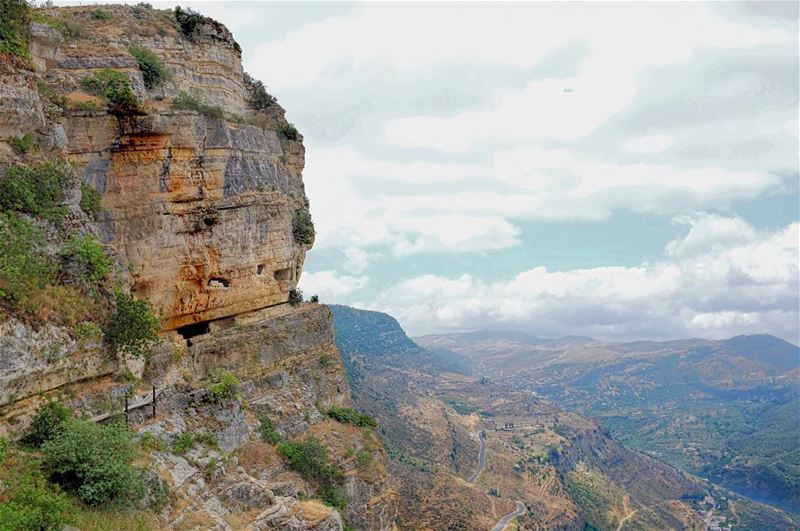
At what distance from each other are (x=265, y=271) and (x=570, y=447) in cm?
11047

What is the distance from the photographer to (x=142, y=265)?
2831 cm

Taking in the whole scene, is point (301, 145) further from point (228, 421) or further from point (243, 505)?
point (243, 505)

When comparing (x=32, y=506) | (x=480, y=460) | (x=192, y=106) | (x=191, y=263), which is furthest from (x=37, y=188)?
(x=480, y=460)

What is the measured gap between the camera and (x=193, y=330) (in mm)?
32250

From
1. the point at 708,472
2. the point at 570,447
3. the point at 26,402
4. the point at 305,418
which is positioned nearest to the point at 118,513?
the point at 26,402

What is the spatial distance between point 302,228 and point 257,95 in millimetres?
9678

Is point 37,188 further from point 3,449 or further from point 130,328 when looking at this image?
point 3,449

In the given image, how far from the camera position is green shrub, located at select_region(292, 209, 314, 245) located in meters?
36.3

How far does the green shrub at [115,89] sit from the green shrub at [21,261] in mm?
8429

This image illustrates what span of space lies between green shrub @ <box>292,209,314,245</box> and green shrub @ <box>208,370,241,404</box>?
32.8 feet

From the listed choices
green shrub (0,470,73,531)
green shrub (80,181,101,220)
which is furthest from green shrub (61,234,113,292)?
green shrub (0,470,73,531)

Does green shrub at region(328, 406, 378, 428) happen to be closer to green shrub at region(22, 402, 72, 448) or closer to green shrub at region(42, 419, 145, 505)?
green shrub at region(42, 419, 145, 505)

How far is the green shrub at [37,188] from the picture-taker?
70.8ft

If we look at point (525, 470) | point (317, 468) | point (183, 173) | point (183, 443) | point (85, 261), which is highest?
point (183, 173)
